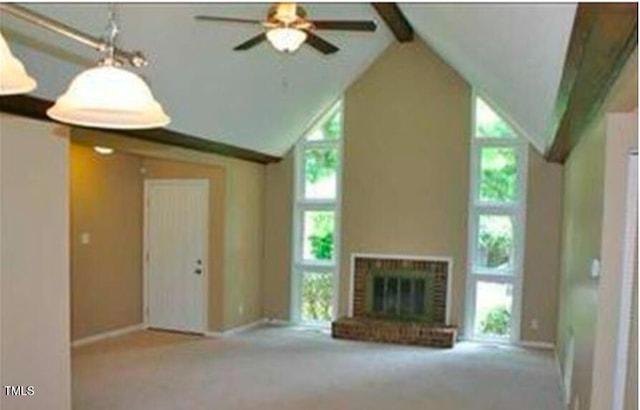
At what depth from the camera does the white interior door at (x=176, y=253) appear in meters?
7.42

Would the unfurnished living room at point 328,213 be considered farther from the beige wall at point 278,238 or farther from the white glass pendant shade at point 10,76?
the white glass pendant shade at point 10,76

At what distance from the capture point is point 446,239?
7.40 metres

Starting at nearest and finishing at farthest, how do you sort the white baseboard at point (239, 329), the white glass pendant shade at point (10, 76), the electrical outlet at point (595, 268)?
the white glass pendant shade at point (10, 76) → the electrical outlet at point (595, 268) → the white baseboard at point (239, 329)

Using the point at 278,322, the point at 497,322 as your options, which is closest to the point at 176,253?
the point at 278,322

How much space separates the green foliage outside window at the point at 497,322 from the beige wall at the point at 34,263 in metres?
5.01

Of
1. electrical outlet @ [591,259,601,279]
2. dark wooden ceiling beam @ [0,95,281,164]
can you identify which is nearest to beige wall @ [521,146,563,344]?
dark wooden ceiling beam @ [0,95,281,164]

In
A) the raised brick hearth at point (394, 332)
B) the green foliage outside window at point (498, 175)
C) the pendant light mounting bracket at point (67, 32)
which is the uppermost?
the pendant light mounting bracket at point (67, 32)

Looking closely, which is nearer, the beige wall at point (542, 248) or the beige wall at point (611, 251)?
the beige wall at point (611, 251)

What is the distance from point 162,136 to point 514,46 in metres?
3.44

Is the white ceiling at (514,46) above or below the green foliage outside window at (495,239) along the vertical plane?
above

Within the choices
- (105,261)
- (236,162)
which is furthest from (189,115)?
(105,261)

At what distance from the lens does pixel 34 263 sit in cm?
380

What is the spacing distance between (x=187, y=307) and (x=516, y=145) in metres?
4.64

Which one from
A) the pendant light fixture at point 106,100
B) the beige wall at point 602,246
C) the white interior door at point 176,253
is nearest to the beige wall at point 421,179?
the white interior door at point 176,253
